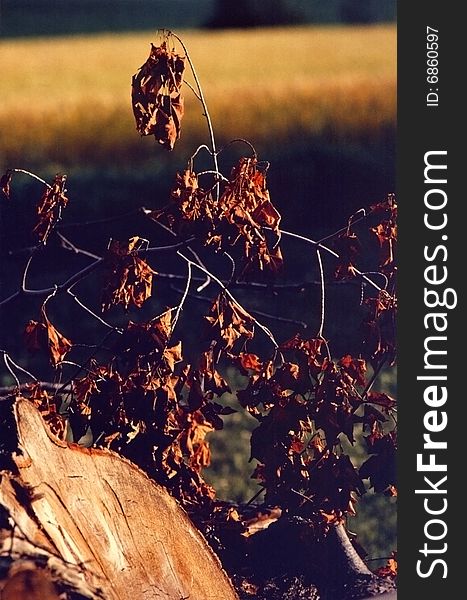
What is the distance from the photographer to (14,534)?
2.00 metres

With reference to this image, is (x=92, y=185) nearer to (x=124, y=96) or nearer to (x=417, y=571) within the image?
(x=124, y=96)

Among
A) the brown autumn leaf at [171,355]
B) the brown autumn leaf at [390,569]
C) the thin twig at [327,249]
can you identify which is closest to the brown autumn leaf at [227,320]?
the brown autumn leaf at [171,355]

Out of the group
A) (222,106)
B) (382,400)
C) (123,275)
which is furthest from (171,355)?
(222,106)

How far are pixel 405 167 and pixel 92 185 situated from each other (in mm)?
957

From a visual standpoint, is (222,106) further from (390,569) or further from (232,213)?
(390,569)

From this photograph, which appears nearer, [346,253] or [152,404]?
[152,404]

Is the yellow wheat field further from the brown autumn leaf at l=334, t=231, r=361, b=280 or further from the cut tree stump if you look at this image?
the cut tree stump

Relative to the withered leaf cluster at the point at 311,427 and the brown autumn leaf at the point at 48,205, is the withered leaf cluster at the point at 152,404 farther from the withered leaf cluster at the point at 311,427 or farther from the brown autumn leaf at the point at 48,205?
the brown autumn leaf at the point at 48,205

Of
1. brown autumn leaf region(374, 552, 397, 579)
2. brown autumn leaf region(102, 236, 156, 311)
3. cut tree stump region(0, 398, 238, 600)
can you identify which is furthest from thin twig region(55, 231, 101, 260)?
brown autumn leaf region(374, 552, 397, 579)

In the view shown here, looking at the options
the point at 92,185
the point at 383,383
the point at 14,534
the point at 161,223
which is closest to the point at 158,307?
the point at 161,223

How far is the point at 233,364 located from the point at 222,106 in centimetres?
79

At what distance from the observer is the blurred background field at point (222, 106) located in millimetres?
2697

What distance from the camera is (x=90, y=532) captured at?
221 centimetres

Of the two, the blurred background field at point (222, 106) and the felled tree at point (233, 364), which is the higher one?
the blurred background field at point (222, 106)
